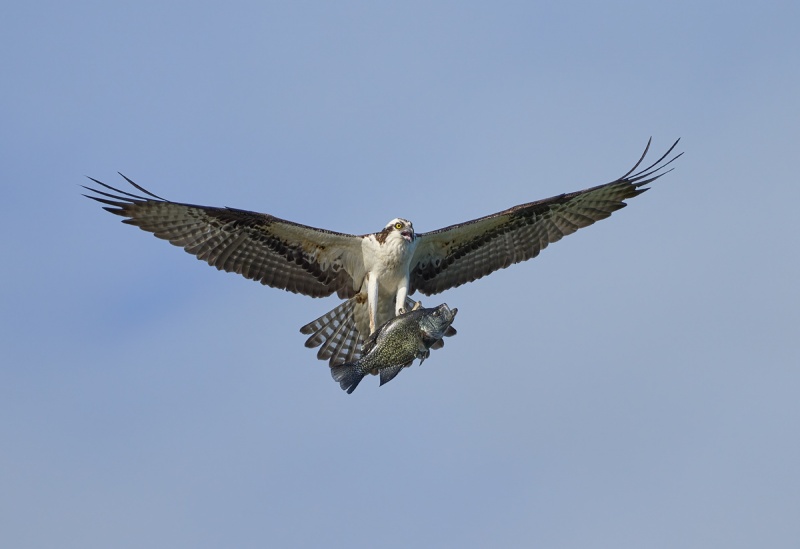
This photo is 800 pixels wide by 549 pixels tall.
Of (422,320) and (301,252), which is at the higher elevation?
(301,252)

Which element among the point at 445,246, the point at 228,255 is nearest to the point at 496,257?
the point at 445,246

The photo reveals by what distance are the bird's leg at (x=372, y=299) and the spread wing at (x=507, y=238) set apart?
88cm

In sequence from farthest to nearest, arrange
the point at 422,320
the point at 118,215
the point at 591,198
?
the point at 591,198, the point at 118,215, the point at 422,320

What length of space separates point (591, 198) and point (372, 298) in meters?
3.21

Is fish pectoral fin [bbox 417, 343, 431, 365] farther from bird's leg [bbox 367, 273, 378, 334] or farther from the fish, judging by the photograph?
bird's leg [bbox 367, 273, 378, 334]

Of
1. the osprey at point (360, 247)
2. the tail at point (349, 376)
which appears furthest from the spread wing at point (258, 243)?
the tail at point (349, 376)

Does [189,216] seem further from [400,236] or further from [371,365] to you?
[371,365]

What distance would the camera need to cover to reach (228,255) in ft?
57.6

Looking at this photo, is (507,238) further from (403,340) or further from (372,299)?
(403,340)

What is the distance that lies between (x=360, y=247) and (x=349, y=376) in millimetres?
3395

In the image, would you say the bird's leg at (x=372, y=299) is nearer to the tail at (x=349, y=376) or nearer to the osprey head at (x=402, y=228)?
the osprey head at (x=402, y=228)

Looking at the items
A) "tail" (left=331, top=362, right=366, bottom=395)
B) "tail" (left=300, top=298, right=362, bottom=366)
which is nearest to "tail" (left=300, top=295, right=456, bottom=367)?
"tail" (left=300, top=298, right=362, bottom=366)

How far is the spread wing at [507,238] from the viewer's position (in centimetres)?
1803

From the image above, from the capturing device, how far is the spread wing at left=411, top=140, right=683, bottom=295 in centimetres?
1803
